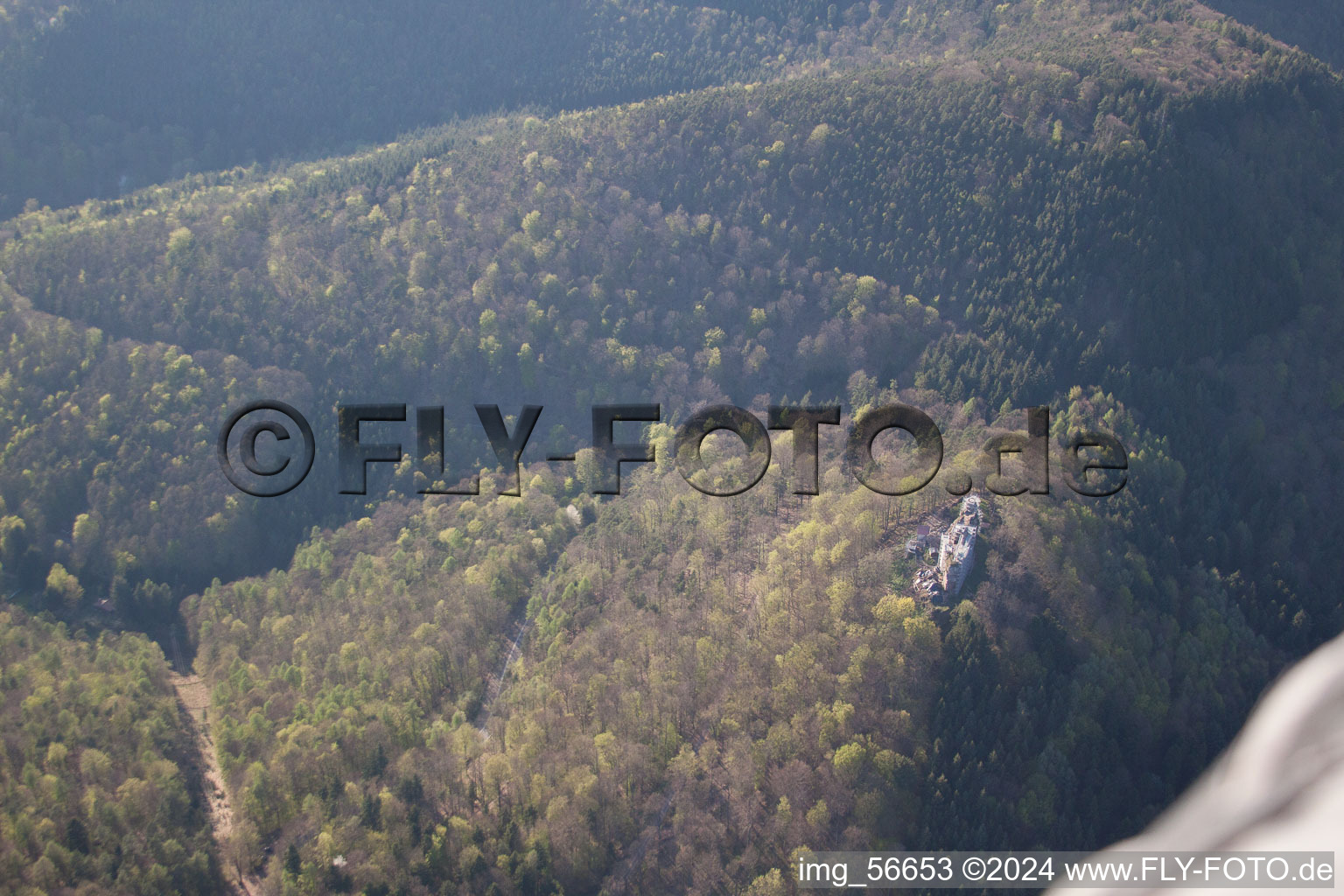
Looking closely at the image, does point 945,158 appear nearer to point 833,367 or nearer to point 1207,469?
point 833,367

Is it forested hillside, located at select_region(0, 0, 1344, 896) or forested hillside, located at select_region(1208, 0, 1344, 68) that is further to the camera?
forested hillside, located at select_region(1208, 0, 1344, 68)

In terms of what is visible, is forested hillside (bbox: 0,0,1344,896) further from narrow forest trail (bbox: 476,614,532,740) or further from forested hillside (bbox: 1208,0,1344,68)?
forested hillside (bbox: 1208,0,1344,68)

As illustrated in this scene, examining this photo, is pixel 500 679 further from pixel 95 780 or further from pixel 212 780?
pixel 95 780

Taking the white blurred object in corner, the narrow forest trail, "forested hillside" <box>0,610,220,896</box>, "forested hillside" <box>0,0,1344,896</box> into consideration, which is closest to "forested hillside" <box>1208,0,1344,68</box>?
"forested hillside" <box>0,0,1344,896</box>

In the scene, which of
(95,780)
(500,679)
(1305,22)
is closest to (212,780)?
(95,780)

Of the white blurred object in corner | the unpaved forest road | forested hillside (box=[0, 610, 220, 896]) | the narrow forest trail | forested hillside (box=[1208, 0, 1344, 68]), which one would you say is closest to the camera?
the white blurred object in corner

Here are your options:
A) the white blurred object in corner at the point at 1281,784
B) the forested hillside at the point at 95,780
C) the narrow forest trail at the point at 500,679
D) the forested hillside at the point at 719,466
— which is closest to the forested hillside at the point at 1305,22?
the forested hillside at the point at 719,466

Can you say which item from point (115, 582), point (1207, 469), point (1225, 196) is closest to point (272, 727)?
point (115, 582)
